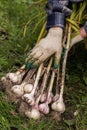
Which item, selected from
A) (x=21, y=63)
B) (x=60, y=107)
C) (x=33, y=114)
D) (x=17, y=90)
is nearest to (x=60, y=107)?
(x=60, y=107)

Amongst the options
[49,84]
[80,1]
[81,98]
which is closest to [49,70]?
[49,84]

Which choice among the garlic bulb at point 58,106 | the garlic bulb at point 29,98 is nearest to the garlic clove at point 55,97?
the garlic bulb at point 58,106

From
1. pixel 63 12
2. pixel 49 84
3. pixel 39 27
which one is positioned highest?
pixel 63 12

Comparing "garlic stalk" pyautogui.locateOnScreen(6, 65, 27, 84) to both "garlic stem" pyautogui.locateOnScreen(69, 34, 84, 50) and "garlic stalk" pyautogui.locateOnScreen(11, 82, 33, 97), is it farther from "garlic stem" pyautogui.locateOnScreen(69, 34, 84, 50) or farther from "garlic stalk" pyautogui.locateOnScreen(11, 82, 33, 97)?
"garlic stem" pyautogui.locateOnScreen(69, 34, 84, 50)

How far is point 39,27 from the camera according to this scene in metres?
2.98

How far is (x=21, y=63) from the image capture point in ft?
9.50

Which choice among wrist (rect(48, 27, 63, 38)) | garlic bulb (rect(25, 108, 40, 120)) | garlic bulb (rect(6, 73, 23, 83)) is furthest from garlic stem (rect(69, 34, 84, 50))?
garlic bulb (rect(25, 108, 40, 120))

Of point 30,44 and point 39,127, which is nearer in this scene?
point 39,127

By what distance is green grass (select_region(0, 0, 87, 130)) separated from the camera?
2377 mm

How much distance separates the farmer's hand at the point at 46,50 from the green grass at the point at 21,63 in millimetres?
282

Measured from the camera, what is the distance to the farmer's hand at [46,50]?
2480mm

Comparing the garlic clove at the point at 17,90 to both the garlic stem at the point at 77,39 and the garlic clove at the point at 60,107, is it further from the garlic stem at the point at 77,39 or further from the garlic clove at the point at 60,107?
the garlic stem at the point at 77,39

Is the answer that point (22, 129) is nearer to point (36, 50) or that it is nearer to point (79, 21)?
point (36, 50)

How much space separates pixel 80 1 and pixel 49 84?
611 mm
